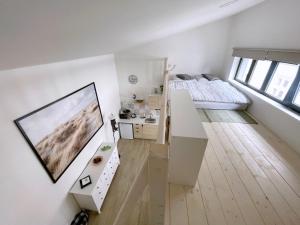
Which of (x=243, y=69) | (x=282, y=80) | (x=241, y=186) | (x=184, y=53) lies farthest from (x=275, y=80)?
(x=184, y=53)

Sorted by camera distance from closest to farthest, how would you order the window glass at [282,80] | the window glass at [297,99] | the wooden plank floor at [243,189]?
the wooden plank floor at [243,189] → the window glass at [297,99] → the window glass at [282,80]

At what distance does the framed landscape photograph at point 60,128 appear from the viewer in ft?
4.54

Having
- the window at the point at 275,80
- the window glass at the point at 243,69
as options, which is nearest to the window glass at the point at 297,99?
the window at the point at 275,80

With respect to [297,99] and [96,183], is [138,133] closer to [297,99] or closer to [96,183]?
[96,183]

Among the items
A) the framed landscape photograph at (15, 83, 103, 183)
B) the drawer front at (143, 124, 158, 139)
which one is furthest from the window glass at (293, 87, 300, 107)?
the framed landscape photograph at (15, 83, 103, 183)

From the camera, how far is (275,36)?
2.26 m

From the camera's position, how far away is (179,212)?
1.15 metres

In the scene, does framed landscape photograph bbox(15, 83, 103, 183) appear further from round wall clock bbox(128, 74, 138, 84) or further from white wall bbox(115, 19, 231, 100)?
white wall bbox(115, 19, 231, 100)

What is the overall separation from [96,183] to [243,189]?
201cm

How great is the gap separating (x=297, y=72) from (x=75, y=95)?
3455 millimetres

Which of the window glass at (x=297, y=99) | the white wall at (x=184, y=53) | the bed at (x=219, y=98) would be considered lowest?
the bed at (x=219, y=98)

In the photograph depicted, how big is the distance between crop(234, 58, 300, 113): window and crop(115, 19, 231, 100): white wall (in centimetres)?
99

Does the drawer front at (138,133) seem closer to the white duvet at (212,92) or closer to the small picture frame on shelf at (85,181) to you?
the white duvet at (212,92)

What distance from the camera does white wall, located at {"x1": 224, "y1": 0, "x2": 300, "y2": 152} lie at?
6.03 feet
